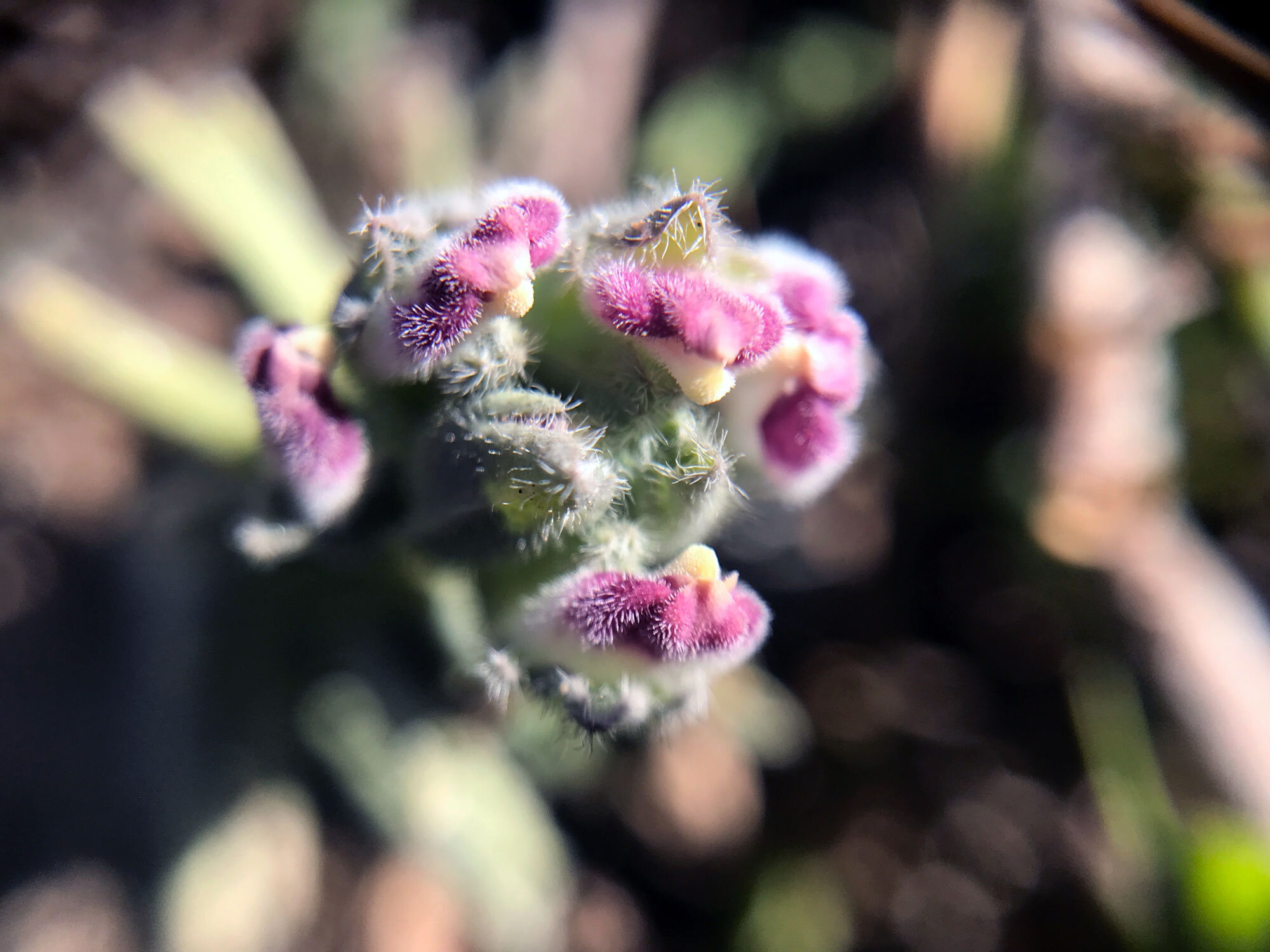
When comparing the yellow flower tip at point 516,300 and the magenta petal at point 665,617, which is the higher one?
the yellow flower tip at point 516,300

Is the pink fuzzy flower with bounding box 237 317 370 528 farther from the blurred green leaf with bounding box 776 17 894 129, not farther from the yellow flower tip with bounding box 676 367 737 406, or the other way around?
the blurred green leaf with bounding box 776 17 894 129

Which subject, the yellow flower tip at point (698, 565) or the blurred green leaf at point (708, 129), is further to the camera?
the blurred green leaf at point (708, 129)

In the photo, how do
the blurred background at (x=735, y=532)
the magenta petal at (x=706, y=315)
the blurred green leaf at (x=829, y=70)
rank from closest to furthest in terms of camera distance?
the magenta petal at (x=706, y=315)
the blurred background at (x=735, y=532)
the blurred green leaf at (x=829, y=70)

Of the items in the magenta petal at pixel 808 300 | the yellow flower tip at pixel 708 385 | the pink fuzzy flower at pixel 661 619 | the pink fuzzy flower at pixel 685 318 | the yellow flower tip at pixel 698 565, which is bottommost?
the pink fuzzy flower at pixel 661 619

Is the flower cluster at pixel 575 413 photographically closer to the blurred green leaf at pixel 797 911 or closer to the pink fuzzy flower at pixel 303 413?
the pink fuzzy flower at pixel 303 413

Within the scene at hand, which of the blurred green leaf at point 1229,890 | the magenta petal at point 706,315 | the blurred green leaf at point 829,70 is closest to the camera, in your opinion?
the magenta petal at point 706,315

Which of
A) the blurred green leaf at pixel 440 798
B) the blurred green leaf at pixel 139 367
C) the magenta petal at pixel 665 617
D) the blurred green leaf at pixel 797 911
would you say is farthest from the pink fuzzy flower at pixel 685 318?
the blurred green leaf at pixel 797 911

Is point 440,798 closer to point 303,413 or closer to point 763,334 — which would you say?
point 303,413
